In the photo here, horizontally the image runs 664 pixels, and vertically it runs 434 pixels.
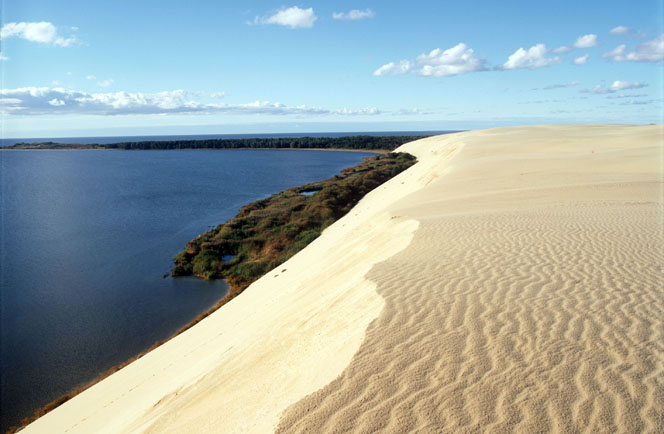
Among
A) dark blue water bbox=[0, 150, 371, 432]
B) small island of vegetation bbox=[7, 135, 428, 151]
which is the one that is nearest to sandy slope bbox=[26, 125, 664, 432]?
dark blue water bbox=[0, 150, 371, 432]

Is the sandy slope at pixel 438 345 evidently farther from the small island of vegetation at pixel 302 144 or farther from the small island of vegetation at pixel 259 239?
the small island of vegetation at pixel 302 144

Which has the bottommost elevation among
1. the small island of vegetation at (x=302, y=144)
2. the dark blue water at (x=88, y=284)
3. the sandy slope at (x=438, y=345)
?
the dark blue water at (x=88, y=284)

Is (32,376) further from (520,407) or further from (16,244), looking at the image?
(16,244)

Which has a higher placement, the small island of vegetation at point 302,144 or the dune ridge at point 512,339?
the small island of vegetation at point 302,144

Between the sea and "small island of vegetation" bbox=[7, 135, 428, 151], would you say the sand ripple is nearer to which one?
the sea

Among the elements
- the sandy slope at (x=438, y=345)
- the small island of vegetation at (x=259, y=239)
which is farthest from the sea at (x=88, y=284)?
the sandy slope at (x=438, y=345)

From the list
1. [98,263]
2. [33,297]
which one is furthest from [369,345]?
[98,263]
